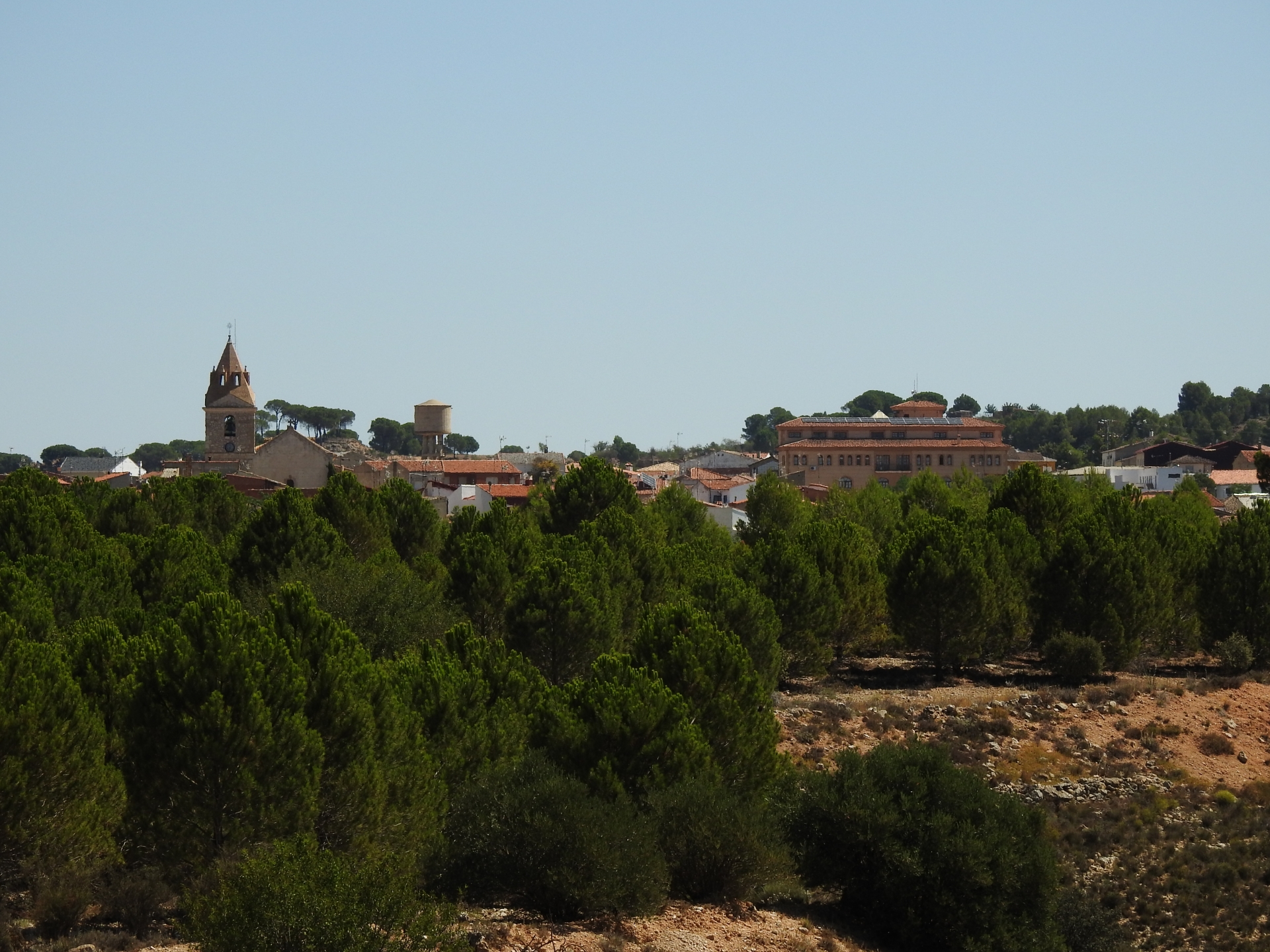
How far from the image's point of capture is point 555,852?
2341 centimetres

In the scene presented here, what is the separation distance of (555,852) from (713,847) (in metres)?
3.01

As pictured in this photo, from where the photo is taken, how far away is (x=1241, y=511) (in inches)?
2344

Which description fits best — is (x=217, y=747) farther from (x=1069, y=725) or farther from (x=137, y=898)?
(x=1069, y=725)

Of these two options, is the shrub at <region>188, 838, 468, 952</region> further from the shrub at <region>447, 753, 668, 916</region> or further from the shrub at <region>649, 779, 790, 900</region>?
the shrub at <region>649, 779, 790, 900</region>

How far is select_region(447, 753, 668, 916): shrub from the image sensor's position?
75.7ft

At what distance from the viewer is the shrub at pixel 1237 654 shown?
5203 centimetres

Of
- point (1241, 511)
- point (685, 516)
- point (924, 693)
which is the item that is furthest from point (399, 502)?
point (1241, 511)

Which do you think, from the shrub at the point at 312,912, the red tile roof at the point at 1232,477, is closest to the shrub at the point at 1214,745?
the shrub at the point at 312,912

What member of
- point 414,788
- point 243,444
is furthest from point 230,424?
point 414,788

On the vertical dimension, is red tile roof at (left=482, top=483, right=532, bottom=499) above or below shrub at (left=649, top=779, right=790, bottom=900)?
above

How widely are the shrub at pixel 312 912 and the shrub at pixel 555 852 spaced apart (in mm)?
4626

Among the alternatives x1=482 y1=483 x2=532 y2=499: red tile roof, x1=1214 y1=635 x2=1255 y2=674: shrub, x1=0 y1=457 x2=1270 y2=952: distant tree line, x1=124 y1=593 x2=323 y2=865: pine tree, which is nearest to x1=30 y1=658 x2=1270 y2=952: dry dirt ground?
x1=1214 y1=635 x2=1255 y2=674: shrub

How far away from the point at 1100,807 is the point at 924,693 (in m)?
9.53

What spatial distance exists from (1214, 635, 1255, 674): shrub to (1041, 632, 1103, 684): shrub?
436 centimetres
